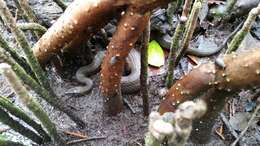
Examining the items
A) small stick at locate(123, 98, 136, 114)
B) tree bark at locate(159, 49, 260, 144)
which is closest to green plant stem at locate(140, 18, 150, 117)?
small stick at locate(123, 98, 136, 114)

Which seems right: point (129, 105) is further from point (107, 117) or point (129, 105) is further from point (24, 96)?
point (24, 96)

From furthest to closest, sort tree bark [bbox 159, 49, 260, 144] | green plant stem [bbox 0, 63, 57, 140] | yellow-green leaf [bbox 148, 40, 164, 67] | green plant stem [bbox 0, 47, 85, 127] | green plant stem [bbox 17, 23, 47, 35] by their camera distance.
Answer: yellow-green leaf [bbox 148, 40, 164, 67]
green plant stem [bbox 17, 23, 47, 35]
green plant stem [bbox 0, 47, 85, 127]
tree bark [bbox 159, 49, 260, 144]
green plant stem [bbox 0, 63, 57, 140]

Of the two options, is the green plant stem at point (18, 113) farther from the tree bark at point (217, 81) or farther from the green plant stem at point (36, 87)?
the tree bark at point (217, 81)

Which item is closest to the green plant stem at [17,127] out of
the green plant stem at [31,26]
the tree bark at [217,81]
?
the green plant stem at [31,26]

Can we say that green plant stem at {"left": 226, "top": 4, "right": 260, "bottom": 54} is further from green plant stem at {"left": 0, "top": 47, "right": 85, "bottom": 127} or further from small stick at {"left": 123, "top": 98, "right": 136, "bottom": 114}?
green plant stem at {"left": 0, "top": 47, "right": 85, "bottom": 127}

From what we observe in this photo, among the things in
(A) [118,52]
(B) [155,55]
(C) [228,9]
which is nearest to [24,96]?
(A) [118,52]

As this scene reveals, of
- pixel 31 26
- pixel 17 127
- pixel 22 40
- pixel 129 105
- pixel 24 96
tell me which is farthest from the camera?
pixel 129 105

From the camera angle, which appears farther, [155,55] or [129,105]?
[155,55]
